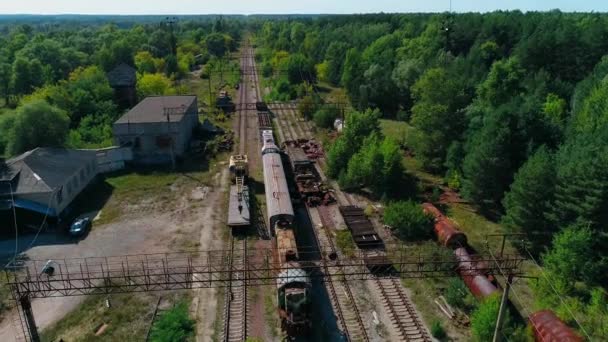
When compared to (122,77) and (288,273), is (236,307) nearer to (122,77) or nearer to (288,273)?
(288,273)

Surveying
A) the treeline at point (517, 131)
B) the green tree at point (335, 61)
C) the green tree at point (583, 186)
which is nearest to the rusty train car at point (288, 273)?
the treeline at point (517, 131)

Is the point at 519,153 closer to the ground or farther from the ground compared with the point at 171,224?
farther from the ground

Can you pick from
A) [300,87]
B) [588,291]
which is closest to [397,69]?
[300,87]

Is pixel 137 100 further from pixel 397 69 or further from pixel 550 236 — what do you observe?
pixel 550 236

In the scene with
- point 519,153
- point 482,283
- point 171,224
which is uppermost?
point 519,153

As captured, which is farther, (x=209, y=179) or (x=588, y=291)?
(x=209, y=179)

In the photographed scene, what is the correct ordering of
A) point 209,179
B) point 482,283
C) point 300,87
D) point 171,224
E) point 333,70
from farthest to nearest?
1. point 333,70
2. point 300,87
3. point 209,179
4. point 171,224
5. point 482,283

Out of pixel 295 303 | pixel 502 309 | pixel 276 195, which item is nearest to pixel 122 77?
pixel 276 195
